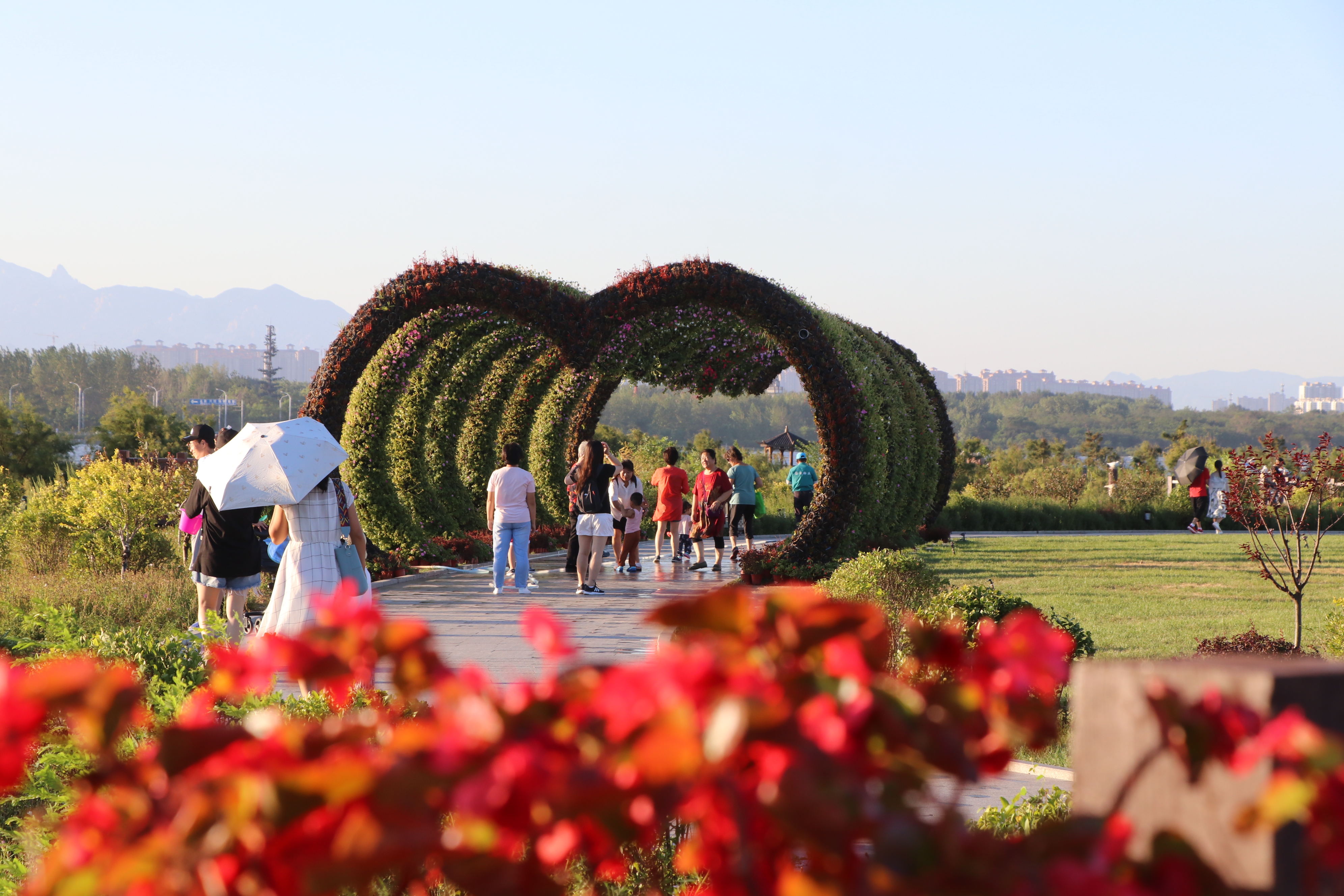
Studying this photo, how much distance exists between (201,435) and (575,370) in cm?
680

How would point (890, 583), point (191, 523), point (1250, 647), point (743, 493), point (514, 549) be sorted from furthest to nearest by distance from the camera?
point (743, 493), point (514, 549), point (890, 583), point (191, 523), point (1250, 647)

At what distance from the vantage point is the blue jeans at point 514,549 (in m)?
10.2

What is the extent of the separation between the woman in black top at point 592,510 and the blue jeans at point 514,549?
2.00ft

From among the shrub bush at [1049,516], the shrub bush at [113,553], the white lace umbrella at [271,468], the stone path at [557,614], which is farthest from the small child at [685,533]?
the shrub bush at [1049,516]

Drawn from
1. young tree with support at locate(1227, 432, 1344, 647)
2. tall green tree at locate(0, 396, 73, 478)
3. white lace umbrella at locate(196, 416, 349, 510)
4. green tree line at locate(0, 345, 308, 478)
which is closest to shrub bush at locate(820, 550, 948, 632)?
young tree with support at locate(1227, 432, 1344, 647)

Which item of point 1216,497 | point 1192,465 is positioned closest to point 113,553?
point 1192,465

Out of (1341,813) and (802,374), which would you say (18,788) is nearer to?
(1341,813)

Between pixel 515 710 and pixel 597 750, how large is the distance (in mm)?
114

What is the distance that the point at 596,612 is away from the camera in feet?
31.9

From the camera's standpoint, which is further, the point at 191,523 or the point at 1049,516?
the point at 1049,516

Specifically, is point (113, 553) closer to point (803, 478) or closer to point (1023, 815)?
point (803, 478)

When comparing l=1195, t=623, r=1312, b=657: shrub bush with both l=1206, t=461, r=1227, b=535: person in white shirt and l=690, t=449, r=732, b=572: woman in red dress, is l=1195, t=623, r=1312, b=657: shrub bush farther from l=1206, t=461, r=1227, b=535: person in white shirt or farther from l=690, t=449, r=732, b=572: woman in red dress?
l=1206, t=461, r=1227, b=535: person in white shirt

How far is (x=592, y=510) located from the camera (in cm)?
1087

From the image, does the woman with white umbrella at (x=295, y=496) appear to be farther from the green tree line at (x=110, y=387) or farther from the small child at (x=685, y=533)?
the green tree line at (x=110, y=387)
